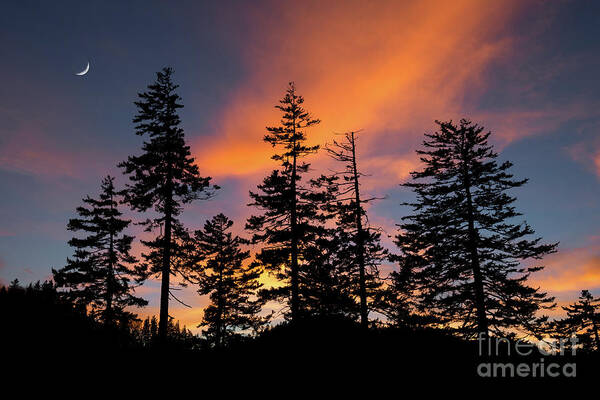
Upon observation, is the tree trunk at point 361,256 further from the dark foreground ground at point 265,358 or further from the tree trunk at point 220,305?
the tree trunk at point 220,305

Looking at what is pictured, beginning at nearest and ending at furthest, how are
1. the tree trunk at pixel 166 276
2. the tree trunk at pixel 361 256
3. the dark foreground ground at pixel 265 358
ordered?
the dark foreground ground at pixel 265 358
the tree trunk at pixel 166 276
the tree trunk at pixel 361 256

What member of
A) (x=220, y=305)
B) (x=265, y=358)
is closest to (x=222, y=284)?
(x=220, y=305)

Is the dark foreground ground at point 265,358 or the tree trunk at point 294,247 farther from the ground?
the tree trunk at point 294,247

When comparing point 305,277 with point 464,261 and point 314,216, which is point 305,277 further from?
point 464,261

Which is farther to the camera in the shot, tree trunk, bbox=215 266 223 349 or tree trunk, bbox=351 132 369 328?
tree trunk, bbox=215 266 223 349

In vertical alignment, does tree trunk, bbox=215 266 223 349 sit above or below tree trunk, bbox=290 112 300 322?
below

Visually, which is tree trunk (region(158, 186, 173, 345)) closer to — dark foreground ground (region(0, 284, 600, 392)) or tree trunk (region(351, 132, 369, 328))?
dark foreground ground (region(0, 284, 600, 392))

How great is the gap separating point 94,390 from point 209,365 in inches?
130

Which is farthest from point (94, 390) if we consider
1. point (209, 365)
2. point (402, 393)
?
point (402, 393)

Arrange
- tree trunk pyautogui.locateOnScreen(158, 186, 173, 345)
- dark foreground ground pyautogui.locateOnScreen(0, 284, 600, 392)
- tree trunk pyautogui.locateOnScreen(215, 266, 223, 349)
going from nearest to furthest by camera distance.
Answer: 1. dark foreground ground pyautogui.locateOnScreen(0, 284, 600, 392)
2. tree trunk pyautogui.locateOnScreen(158, 186, 173, 345)
3. tree trunk pyautogui.locateOnScreen(215, 266, 223, 349)

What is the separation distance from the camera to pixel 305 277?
2142cm

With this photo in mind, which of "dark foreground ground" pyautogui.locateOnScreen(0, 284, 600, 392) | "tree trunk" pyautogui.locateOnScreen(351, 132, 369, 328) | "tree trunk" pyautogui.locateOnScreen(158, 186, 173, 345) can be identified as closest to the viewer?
"dark foreground ground" pyautogui.locateOnScreen(0, 284, 600, 392)

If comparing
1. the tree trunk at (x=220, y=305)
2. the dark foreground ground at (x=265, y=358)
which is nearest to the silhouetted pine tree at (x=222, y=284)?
the tree trunk at (x=220, y=305)

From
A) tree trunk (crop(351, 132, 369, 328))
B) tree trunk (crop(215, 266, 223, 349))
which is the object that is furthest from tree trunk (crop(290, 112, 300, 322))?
tree trunk (crop(215, 266, 223, 349))
